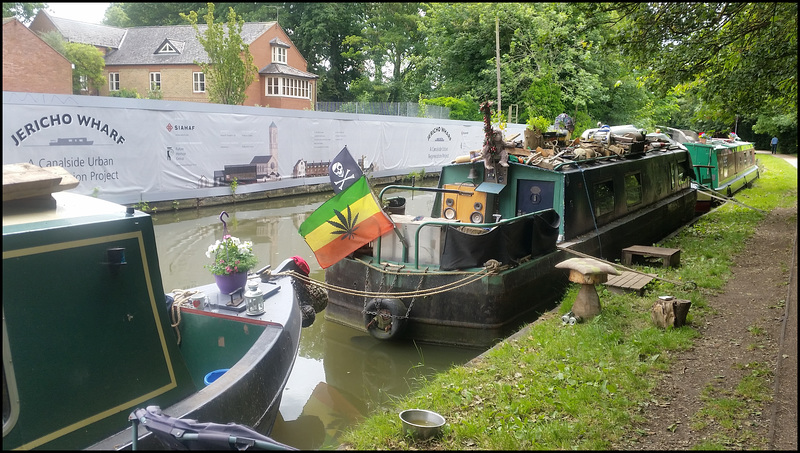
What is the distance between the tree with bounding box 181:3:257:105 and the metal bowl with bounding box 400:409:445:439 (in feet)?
78.7

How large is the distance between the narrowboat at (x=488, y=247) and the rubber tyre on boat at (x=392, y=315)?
0.04ft

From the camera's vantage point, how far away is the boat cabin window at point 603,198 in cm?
1096

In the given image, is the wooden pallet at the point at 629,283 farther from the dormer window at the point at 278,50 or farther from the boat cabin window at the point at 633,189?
the dormer window at the point at 278,50

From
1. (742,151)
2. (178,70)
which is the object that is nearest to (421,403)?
(742,151)

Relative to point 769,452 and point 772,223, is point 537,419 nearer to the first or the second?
point 769,452

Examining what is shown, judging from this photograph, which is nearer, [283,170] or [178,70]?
[283,170]

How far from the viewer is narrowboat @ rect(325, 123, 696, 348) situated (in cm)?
818

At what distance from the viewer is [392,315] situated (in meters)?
A: 8.18

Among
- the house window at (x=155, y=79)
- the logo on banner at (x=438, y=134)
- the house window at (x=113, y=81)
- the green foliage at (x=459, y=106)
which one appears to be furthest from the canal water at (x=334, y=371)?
the house window at (x=113, y=81)


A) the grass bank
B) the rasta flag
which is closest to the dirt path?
the grass bank

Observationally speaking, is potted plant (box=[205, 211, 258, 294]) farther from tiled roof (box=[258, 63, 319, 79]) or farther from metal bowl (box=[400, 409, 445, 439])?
tiled roof (box=[258, 63, 319, 79])

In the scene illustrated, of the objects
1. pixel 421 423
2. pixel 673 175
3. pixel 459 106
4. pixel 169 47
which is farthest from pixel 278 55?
pixel 421 423

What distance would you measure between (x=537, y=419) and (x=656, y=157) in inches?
399

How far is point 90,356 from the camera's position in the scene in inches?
160
